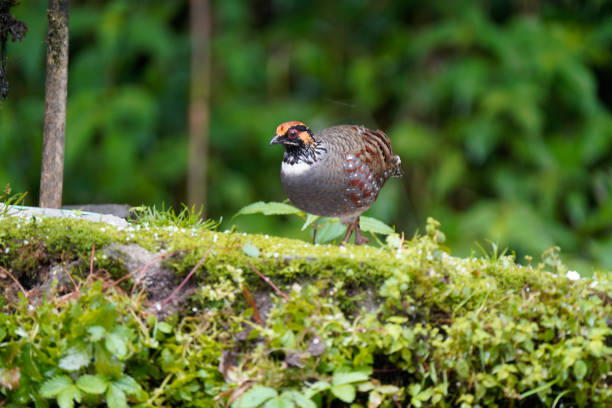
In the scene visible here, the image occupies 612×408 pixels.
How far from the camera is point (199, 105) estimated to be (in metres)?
5.22

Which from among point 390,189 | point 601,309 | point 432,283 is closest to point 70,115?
point 390,189

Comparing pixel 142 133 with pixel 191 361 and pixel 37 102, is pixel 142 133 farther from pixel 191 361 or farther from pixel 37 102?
pixel 191 361

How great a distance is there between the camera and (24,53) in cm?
503

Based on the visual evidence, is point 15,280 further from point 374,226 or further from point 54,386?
point 374,226

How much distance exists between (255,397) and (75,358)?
0.55 meters

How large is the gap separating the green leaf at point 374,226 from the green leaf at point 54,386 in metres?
1.32

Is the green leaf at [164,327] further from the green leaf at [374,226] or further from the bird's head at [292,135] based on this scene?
the green leaf at [374,226]

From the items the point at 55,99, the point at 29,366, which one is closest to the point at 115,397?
the point at 29,366

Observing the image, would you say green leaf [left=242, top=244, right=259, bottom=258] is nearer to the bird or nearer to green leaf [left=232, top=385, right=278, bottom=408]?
the bird

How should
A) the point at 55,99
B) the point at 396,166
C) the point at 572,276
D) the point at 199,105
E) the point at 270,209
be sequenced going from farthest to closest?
1. the point at 199,105
2. the point at 396,166
3. the point at 270,209
4. the point at 55,99
5. the point at 572,276

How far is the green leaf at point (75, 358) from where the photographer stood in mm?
1986

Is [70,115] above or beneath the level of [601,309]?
above

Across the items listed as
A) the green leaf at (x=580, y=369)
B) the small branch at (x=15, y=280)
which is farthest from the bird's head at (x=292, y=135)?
the green leaf at (x=580, y=369)

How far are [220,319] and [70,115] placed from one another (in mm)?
3382
